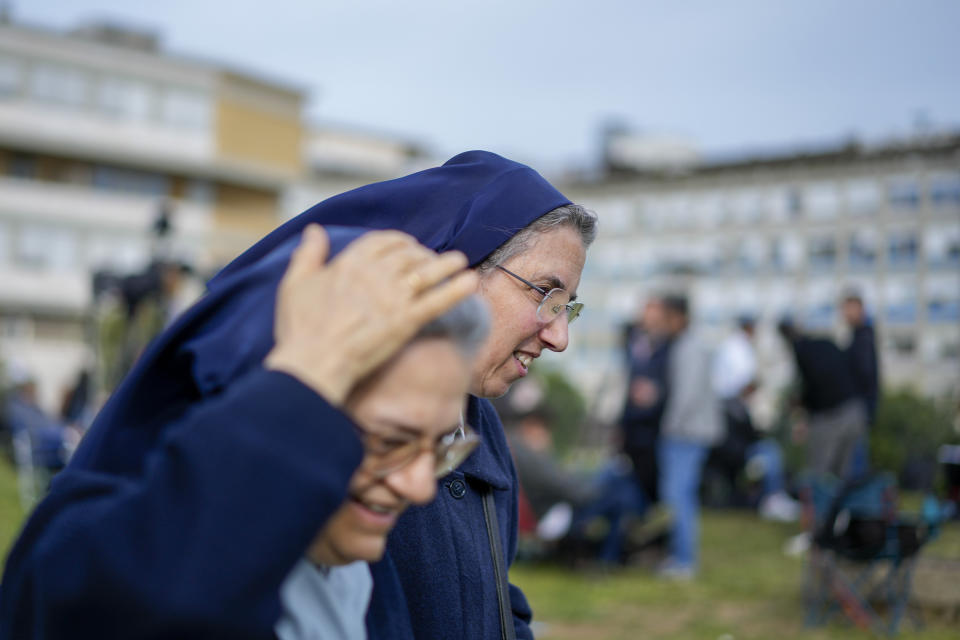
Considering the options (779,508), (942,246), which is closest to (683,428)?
(779,508)

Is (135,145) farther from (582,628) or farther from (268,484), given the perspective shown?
(268,484)

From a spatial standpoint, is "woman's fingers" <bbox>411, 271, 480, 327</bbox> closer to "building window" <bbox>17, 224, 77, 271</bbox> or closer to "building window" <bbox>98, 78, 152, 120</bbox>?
"building window" <bbox>17, 224, 77, 271</bbox>

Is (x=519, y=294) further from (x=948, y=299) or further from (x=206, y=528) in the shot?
(x=948, y=299)

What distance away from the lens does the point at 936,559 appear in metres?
6.81

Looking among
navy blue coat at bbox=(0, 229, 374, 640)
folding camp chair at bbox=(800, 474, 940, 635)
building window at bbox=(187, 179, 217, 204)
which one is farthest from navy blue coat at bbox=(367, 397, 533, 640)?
building window at bbox=(187, 179, 217, 204)

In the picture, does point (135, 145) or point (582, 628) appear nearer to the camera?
point (582, 628)

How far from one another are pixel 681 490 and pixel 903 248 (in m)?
58.1

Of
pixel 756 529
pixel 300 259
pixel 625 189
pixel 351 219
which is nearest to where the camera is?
pixel 300 259

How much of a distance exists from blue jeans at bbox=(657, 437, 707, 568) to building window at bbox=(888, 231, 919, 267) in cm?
5693

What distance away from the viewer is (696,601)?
278 inches

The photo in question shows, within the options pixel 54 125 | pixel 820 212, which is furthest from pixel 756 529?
pixel 820 212

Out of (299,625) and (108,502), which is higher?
(108,502)

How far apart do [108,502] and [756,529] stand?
35.0ft

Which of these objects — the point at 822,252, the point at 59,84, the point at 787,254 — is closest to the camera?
the point at 59,84
